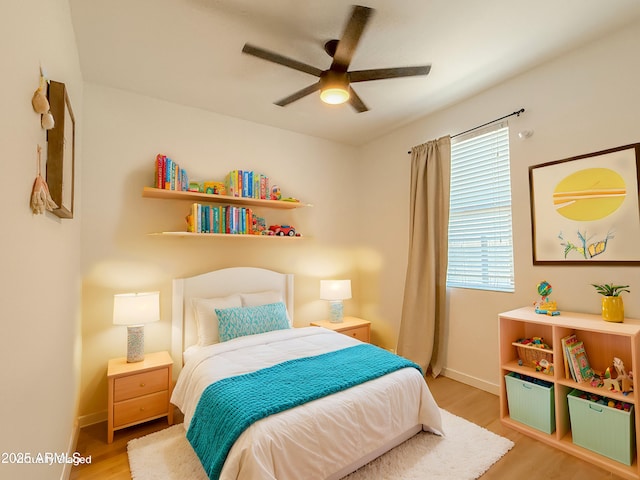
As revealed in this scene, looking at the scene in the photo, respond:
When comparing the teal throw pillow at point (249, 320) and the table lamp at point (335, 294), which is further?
the table lamp at point (335, 294)

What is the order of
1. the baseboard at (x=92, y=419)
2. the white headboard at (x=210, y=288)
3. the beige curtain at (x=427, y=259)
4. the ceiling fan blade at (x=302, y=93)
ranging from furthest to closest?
the beige curtain at (x=427, y=259) < the white headboard at (x=210, y=288) < the baseboard at (x=92, y=419) < the ceiling fan blade at (x=302, y=93)

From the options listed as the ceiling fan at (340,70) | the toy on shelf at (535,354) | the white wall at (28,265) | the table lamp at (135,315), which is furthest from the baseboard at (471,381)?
the white wall at (28,265)

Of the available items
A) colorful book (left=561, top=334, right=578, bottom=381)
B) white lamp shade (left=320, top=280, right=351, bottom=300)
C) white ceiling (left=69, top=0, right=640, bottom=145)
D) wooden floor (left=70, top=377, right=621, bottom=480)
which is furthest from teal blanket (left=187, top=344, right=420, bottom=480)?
white ceiling (left=69, top=0, right=640, bottom=145)

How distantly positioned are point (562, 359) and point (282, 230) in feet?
8.76

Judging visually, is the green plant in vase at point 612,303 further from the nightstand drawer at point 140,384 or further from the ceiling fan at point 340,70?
the nightstand drawer at point 140,384

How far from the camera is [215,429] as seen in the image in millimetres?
1660

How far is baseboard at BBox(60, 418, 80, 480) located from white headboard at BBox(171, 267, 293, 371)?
77cm

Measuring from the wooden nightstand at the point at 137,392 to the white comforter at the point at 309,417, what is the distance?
0.18 meters

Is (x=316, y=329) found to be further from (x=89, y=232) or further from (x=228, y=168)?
(x=89, y=232)

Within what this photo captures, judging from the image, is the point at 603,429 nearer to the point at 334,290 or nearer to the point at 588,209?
the point at 588,209

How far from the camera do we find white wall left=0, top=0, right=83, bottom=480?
85 cm

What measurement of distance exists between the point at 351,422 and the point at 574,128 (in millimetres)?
2724

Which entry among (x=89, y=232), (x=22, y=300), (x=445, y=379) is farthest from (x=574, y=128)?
(x=89, y=232)

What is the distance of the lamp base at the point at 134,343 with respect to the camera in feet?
8.16
